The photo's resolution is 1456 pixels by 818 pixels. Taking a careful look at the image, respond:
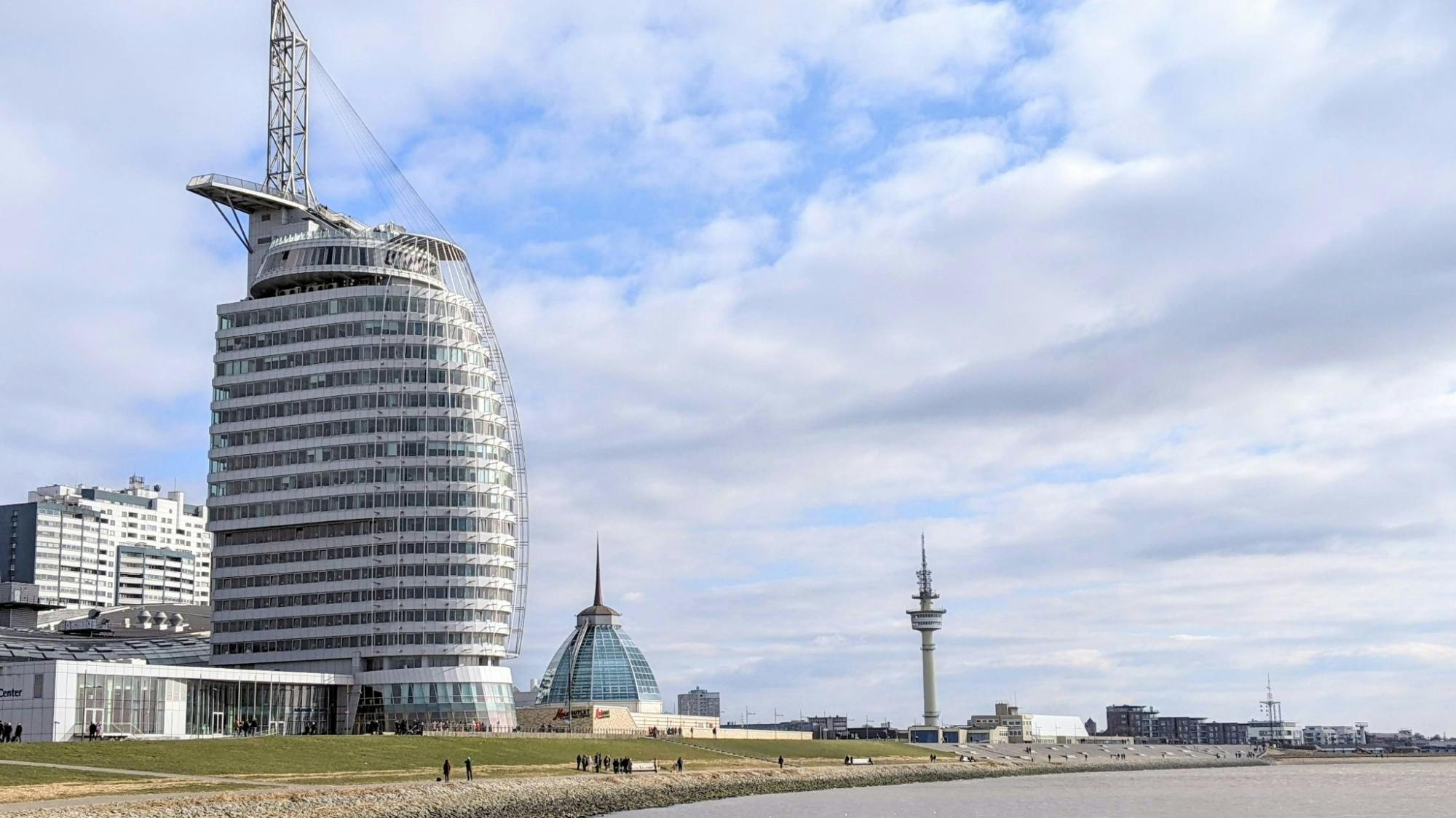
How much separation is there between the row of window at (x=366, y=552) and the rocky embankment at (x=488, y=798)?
119ft

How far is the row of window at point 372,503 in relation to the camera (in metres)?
150

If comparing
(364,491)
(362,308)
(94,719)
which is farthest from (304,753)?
(362,308)

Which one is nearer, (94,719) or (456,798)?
(456,798)

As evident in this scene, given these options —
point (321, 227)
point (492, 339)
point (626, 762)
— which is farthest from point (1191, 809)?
point (321, 227)

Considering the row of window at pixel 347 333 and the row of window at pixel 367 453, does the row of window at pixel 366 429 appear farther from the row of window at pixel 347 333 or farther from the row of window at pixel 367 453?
the row of window at pixel 347 333

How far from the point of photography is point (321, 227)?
17150 cm

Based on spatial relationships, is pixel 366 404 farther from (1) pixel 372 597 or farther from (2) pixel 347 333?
(1) pixel 372 597

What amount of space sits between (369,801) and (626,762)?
41.1 m

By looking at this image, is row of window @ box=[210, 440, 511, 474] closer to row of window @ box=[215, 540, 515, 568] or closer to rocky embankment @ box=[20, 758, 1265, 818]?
row of window @ box=[215, 540, 515, 568]

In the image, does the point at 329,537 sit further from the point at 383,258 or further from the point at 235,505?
the point at 383,258

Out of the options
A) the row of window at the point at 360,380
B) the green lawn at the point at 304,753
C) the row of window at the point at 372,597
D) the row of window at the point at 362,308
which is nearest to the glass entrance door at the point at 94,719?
the green lawn at the point at 304,753

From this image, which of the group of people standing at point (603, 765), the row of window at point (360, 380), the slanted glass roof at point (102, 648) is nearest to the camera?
the group of people standing at point (603, 765)

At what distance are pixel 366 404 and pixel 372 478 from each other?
753 centimetres

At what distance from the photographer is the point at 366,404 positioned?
151 metres
